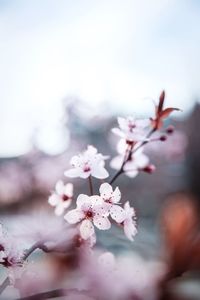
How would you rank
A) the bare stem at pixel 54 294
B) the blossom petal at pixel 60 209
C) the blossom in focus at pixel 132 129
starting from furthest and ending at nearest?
the blossom petal at pixel 60 209 < the blossom in focus at pixel 132 129 < the bare stem at pixel 54 294

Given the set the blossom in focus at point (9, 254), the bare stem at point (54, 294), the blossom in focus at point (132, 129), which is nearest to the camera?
the bare stem at point (54, 294)

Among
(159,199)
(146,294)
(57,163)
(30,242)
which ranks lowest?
(146,294)

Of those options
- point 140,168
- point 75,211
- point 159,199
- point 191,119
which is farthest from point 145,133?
point 159,199

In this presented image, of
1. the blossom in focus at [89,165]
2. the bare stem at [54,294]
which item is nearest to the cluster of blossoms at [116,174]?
the blossom in focus at [89,165]

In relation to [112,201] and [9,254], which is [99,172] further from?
[9,254]

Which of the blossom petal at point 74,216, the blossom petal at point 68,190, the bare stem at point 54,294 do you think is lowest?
the bare stem at point 54,294

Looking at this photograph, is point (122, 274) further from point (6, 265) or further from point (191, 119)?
point (191, 119)

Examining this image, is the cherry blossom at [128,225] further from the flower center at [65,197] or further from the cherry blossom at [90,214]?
the flower center at [65,197]

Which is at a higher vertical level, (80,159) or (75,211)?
(80,159)
